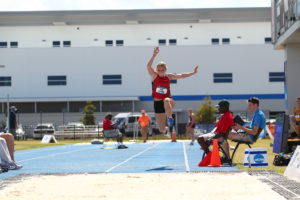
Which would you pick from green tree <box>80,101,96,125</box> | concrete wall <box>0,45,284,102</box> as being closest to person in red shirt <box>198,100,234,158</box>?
green tree <box>80,101,96,125</box>

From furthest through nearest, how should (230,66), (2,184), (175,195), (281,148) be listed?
(230,66)
(281,148)
(2,184)
(175,195)

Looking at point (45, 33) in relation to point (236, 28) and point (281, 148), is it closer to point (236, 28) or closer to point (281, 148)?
point (236, 28)

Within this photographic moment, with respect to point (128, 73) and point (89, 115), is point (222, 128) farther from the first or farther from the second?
point (128, 73)

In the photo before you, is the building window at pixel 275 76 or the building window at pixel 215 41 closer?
the building window at pixel 275 76

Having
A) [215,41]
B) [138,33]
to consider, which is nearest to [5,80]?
[138,33]

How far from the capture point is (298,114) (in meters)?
17.2

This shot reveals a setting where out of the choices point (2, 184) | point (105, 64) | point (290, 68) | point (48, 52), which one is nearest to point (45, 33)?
point (48, 52)

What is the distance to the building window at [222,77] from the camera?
57.8 metres

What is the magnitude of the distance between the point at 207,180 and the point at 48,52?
168 feet

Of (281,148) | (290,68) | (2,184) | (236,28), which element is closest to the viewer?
(2,184)

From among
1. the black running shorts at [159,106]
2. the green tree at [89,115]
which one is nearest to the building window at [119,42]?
the green tree at [89,115]

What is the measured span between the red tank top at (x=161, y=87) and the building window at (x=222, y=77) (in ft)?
152

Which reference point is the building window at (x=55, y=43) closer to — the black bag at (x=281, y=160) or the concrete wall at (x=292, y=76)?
the concrete wall at (x=292, y=76)

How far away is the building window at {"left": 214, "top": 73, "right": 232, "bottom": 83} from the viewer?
57.8 m
